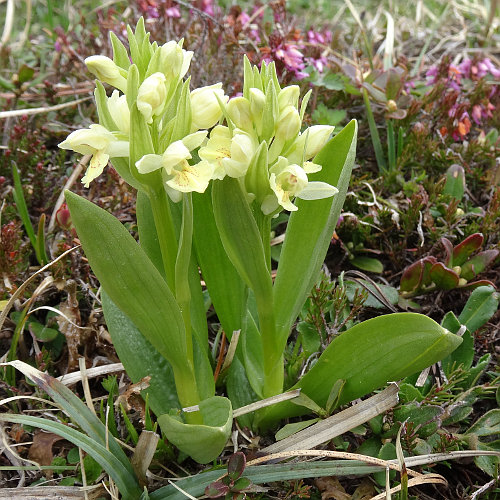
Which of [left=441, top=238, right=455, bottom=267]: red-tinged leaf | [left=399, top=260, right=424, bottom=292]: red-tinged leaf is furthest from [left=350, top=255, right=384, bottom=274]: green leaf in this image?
[left=441, top=238, right=455, bottom=267]: red-tinged leaf

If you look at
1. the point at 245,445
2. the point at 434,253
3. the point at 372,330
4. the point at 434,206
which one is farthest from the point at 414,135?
the point at 245,445

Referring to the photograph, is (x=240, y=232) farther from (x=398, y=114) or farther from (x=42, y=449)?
(x=398, y=114)

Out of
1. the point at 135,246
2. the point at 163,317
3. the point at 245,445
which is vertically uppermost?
the point at 135,246

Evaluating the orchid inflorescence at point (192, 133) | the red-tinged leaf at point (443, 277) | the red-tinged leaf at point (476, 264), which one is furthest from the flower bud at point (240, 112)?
the red-tinged leaf at point (476, 264)

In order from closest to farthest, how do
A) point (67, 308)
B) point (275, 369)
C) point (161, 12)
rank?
point (275, 369) → point (67, 308) → point (161, 12)

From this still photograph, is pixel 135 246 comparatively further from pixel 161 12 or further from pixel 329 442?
pixel 161 12

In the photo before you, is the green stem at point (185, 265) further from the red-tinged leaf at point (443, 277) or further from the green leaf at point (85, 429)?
the red-tinged leaf at point (443, 277)

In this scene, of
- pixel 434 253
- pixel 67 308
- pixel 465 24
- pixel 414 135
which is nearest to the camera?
pixel 67 308
